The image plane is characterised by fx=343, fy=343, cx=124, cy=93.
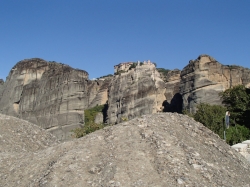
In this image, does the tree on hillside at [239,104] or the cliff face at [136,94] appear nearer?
the tree on hillside at [239,104]

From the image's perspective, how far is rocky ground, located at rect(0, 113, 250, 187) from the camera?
7336 mm

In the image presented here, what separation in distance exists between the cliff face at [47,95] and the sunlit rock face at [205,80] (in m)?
14.8

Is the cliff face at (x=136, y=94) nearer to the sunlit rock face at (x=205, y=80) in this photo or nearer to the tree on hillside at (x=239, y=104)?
the sunlit rock face at (x=205, y=80)

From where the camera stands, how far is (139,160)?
7.84 meters

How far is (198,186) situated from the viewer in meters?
6.97

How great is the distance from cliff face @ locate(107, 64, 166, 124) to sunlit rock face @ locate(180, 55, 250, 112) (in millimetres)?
6107

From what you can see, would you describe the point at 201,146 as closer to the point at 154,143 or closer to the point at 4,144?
the point at 154,143

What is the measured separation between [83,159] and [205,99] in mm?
39721

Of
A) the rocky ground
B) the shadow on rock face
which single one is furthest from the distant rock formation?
the rocky ground

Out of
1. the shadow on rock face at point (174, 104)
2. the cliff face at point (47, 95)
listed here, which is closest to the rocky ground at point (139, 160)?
the cliff face at point (47, 95)

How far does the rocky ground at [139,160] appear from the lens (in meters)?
7.34

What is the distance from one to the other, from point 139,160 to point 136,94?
4811 centimetres

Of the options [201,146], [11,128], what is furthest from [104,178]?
[11,128]

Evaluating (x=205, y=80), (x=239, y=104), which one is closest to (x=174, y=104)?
(x=205, y=80)
